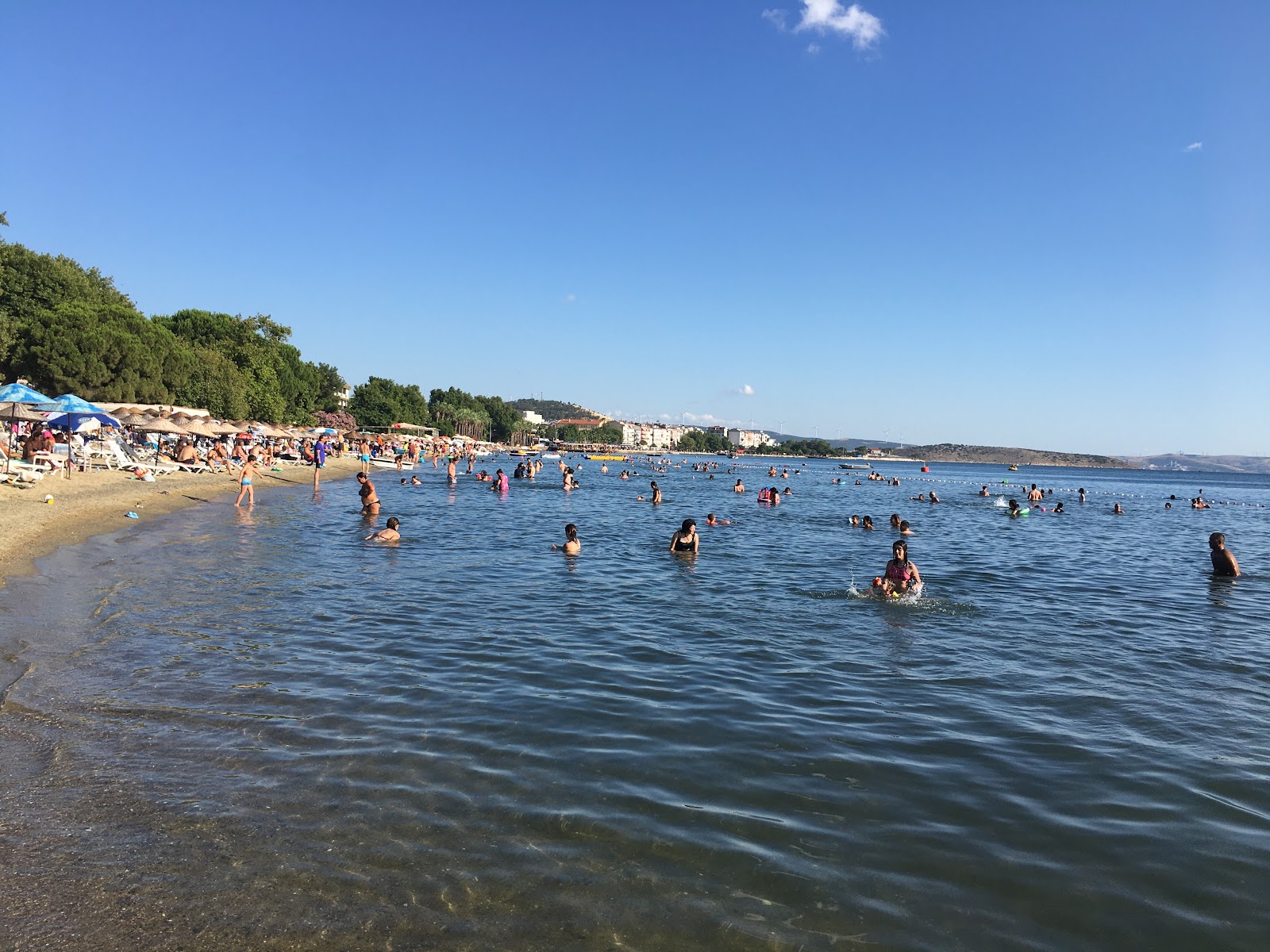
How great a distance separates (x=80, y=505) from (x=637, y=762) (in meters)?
20.1

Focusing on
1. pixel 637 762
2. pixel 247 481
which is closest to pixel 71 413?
pixel 247 481

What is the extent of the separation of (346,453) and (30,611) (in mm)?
63788

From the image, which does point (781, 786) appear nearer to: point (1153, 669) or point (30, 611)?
point (1153, 669)

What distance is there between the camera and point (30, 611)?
9.98 m

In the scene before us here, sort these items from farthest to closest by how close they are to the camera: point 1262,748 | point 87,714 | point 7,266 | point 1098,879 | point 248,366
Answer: point 248,366 < point 7,266 < point 1262,748 < point 87,714 < point 1098,879

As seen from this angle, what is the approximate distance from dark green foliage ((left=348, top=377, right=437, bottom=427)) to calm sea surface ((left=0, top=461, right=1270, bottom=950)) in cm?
10571

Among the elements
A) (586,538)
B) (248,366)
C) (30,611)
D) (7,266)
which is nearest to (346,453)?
(248,366)

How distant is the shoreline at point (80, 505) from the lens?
Result: 14.4 meters

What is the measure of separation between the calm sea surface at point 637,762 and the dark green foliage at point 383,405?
10571 cm

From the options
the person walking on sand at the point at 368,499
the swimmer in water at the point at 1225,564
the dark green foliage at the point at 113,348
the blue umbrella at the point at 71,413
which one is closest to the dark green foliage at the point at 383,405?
the dark green foliage at the point at 113,348

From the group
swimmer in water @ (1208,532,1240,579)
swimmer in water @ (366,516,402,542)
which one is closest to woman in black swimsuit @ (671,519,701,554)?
swimmer in water @ (366,516,402,542)

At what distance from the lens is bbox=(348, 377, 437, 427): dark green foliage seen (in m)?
116

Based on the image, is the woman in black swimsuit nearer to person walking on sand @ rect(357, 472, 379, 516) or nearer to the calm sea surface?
the calm sea surface

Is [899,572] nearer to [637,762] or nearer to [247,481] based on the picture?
[637,762]
